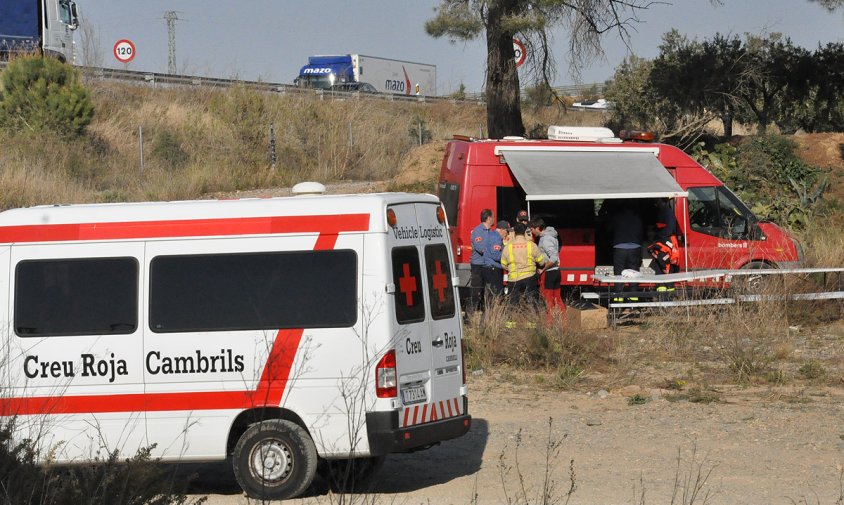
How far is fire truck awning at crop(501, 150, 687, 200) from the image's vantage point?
603 inches

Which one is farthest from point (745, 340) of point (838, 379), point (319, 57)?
point (319, 57)

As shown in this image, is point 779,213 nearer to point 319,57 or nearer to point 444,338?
point 444,338

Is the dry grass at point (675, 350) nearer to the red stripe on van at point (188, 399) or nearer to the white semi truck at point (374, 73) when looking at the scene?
the red stripe on van at point (188, 399)

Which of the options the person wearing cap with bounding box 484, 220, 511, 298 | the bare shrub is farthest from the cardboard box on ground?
the bare shrub

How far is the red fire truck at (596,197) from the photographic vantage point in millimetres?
15695

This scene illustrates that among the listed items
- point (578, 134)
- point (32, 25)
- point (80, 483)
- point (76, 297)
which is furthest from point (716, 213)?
point (32, 25)

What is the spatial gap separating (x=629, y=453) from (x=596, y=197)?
6.67 metres

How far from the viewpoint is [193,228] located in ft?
25.8

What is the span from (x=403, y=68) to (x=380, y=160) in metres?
32.1

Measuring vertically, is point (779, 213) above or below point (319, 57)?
below

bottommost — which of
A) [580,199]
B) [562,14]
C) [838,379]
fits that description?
[838,379]

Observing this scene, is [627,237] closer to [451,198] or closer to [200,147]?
[451,198]

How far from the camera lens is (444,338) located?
26.6 feet

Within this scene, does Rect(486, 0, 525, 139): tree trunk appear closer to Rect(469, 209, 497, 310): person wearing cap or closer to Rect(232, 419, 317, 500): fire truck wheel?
Rect(469, 209, 497, 310): person wearing cap
